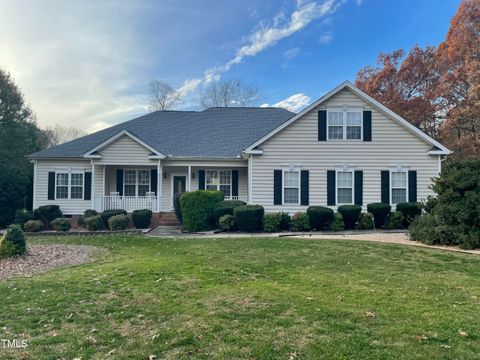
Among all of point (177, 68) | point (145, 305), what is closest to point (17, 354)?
point (145, 305)

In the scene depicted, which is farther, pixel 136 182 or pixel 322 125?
pixel 136 182

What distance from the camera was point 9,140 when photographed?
23.2 meters

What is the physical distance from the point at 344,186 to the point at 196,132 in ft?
31.1

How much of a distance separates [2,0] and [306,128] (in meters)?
13.1

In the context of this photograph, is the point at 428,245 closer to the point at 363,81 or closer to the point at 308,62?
the point at 308,62

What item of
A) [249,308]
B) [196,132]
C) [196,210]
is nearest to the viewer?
[249,308]

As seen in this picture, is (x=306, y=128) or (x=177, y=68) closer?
(x=306, y=128)

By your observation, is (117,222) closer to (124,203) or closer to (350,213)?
(124,203)

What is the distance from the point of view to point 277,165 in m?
16.5

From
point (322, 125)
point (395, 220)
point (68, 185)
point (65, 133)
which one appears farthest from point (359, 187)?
point (65, 133)

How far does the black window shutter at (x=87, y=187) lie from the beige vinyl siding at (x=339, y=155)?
8792 millimetres

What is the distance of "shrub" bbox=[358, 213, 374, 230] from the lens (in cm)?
1475

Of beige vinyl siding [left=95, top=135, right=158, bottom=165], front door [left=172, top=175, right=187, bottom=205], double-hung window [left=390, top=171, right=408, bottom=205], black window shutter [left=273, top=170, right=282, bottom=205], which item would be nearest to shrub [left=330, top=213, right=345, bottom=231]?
black window shutter [left=273, top=170, right=282, bottom=205]

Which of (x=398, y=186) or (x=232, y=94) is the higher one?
(x=232, y=94)
